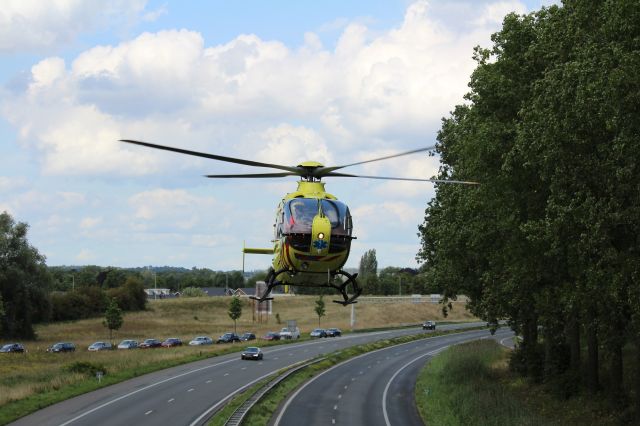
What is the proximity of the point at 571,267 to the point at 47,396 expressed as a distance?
94.8ft

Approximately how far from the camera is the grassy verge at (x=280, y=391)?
36188mm

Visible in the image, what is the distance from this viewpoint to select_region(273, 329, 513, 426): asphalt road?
38669 mm

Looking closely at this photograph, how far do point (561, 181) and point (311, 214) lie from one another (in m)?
8.18

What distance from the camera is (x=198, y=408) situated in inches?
1565

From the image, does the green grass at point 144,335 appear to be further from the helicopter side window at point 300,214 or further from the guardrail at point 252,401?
the helicopter side window at point 300,214

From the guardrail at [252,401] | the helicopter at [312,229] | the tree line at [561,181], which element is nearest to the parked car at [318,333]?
the guardrail at [252,401]

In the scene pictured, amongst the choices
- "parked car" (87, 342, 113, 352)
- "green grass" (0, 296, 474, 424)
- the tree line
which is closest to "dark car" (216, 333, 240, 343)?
"green grass" (0, 296, 474, 424)

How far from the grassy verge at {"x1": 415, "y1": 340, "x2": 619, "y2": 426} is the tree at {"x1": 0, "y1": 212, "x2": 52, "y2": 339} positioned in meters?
49.4

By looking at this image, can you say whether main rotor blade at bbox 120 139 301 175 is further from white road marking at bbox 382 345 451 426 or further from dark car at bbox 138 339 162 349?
dark car at bbox 138 339 162 349

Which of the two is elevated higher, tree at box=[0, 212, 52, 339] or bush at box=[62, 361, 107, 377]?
tree at box=[0, 212, 52, 339]

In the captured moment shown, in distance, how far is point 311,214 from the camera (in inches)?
856

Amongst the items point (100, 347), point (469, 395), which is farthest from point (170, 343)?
point (469, 395)

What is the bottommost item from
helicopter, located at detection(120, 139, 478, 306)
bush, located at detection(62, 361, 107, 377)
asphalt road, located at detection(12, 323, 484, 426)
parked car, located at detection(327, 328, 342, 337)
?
asphalt road, located at detection(12, 323, 484, 426)

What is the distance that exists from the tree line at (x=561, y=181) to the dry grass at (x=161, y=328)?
84.6 feet
